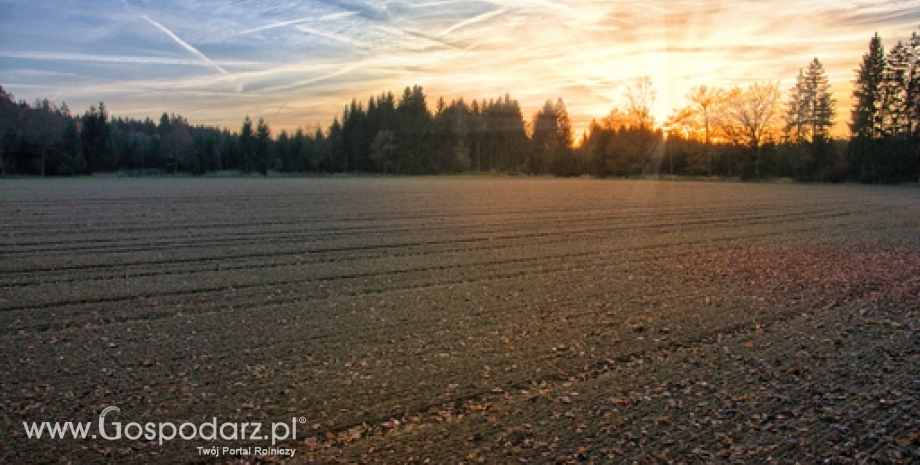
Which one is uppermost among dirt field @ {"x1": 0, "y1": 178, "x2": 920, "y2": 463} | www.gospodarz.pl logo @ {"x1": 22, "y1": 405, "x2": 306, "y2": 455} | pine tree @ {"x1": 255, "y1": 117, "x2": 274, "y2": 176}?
pine tree @ {"x1": 255, "y1": 117, "x2": 274, "y2": 176}

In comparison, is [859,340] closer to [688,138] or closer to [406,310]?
[406,310]

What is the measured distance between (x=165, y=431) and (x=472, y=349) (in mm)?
3855

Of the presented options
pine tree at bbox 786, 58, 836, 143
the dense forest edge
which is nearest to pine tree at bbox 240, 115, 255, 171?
the dense forest edge

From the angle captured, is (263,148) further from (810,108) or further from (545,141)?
(810,108)

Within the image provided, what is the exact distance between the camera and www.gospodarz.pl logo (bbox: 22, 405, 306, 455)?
5.64m

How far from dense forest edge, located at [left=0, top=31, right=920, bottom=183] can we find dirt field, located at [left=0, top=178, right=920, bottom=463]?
65.6 m

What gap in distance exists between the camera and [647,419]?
19.9 ft

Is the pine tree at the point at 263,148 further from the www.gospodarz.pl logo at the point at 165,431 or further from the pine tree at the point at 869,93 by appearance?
the www.gospodarz.pl logo at the point at 165,431

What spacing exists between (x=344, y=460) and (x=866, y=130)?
275ft

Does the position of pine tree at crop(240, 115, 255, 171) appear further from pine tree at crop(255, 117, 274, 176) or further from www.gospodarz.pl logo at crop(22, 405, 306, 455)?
www.gospodarz.pl logo at crop(22, 405, 306, 455)

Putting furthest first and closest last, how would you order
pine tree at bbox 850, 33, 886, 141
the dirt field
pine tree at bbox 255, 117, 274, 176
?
pine tree at bbox 255, 117, 274, 176, pine tree at bbox 850, 33, 886, 141, the dirt field

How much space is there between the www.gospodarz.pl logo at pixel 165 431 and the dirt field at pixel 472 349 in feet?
0.34

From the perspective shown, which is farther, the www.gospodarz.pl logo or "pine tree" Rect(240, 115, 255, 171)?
"pine tree" Rect(240, 115, 255, 171)

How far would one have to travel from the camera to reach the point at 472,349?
832 cm
